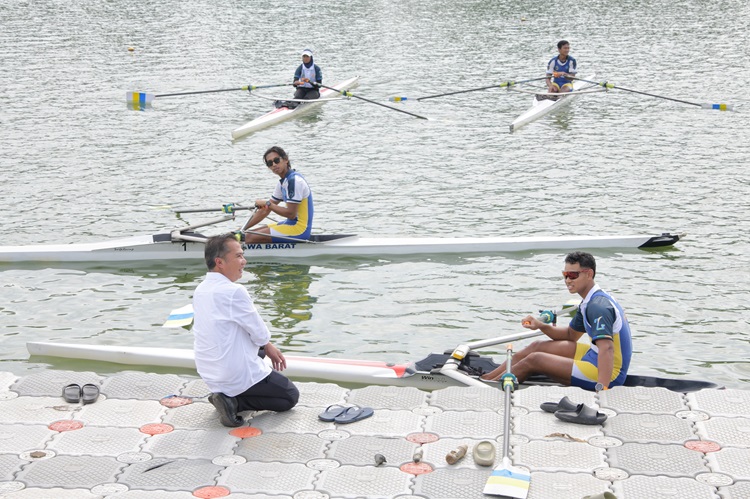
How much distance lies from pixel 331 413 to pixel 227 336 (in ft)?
3.51

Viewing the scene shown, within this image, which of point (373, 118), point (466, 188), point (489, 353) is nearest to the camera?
point (489, 353)

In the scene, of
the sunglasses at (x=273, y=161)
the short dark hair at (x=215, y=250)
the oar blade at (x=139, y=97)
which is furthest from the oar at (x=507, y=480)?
the oar blade at (x=139, y=97)

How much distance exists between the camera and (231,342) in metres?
7.66

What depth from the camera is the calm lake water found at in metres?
11.8

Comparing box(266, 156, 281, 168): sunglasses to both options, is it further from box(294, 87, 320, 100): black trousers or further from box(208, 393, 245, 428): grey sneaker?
box(294, 87, 320, 100): black trousers

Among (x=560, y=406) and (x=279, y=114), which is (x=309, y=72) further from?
(x=560, y=406)

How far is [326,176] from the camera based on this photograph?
18.5 metres

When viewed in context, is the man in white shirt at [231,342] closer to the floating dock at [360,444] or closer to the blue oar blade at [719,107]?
the floating dock at [360,444]

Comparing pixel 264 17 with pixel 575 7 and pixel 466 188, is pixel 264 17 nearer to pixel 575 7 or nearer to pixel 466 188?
pixel 575 7

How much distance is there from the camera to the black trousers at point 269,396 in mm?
7910

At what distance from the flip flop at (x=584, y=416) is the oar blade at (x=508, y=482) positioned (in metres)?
0.94

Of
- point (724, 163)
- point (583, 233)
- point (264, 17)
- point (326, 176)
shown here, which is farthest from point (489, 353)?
point (264, 17)

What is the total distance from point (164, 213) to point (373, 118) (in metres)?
8.13

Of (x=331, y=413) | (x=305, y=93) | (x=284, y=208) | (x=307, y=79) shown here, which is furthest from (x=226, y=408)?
(x=305, y=93)
